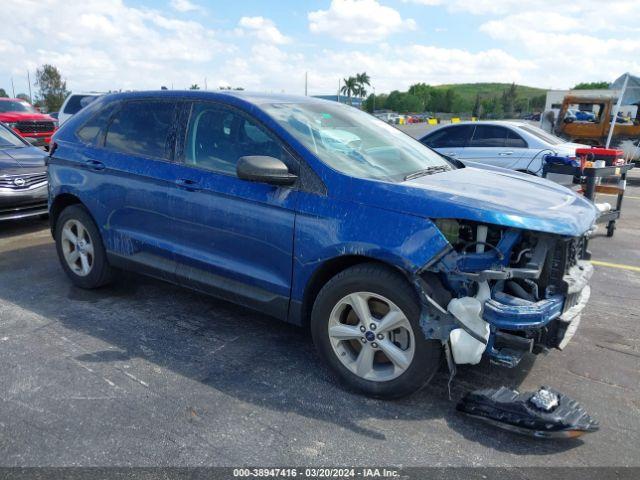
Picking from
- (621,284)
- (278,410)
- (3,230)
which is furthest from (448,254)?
(3,230)

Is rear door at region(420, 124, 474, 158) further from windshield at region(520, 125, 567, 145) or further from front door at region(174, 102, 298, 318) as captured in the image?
front door at region(174, 102, 298, 318)

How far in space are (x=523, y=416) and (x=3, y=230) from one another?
23.2ft

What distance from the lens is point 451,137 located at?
34.2ft

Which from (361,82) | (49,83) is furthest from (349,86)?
(49,83)

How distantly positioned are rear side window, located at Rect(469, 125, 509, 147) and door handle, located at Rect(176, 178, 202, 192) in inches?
300

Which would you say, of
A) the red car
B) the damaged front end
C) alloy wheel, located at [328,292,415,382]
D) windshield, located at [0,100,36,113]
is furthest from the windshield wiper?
windshield, located at [0,100,36,113]

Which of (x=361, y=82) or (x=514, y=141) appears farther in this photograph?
(x=361, y=82)

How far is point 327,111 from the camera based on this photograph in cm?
388

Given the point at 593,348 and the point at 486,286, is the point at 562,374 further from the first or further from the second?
the point at 486,286

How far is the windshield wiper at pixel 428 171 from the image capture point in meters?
3.36

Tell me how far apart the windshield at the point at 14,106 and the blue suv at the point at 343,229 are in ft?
43.8

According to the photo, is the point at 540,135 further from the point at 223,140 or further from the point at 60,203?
the point at 60,203

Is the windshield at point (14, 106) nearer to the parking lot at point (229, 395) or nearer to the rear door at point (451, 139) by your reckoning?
the rear door at point (451, 139)

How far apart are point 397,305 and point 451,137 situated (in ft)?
27.2
